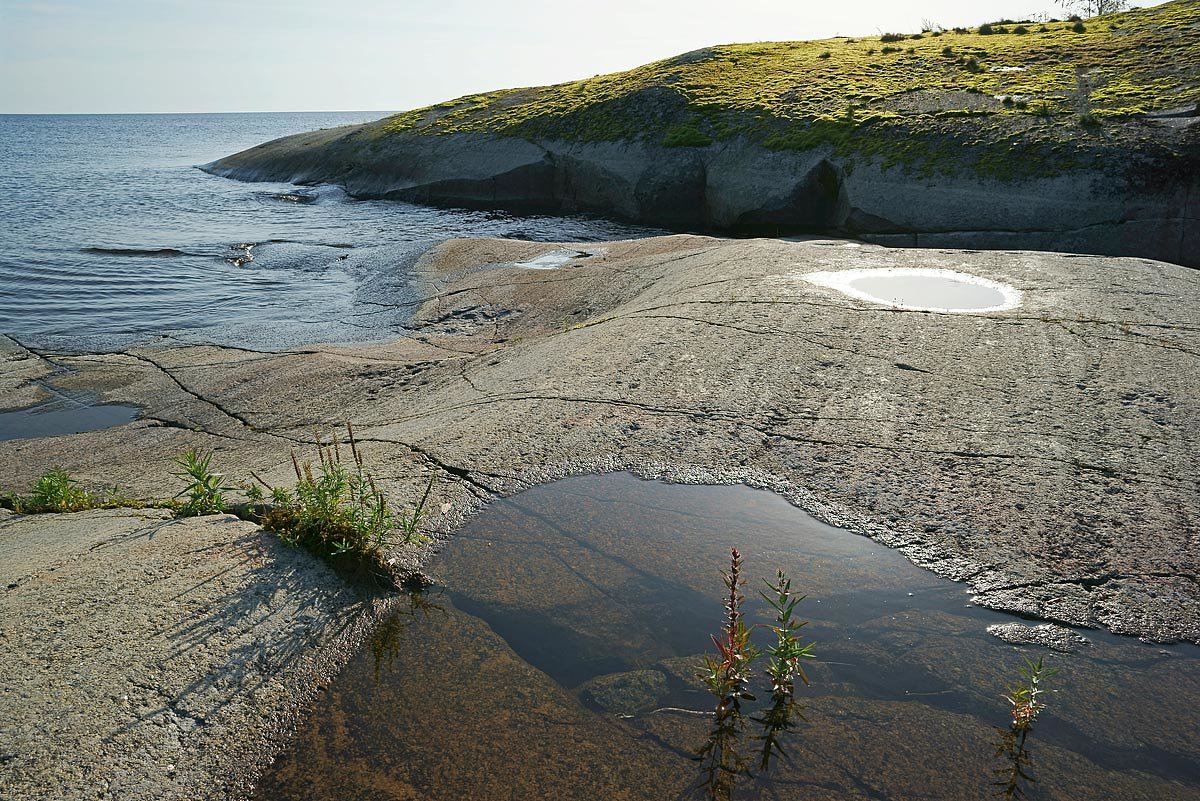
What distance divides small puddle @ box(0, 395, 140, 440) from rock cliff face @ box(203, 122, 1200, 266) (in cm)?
1066

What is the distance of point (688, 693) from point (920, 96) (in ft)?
50.5

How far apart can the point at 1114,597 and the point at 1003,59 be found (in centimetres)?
1681

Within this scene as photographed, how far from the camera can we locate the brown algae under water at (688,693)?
251 cm

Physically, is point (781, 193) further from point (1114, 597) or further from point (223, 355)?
point (1114, 597)

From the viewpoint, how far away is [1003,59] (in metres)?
17.1

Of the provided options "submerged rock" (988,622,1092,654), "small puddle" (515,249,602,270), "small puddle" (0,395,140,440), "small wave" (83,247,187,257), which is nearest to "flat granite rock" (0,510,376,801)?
"submerged rock" (988,622,1092,654)

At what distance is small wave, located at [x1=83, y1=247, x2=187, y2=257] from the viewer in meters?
16.8

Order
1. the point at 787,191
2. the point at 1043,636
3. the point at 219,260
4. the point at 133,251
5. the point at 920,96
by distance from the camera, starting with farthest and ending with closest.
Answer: the point at 133,251 → the point at 219,260 → the point at 920,96 → the point at 787,191 → the point at 1043,636

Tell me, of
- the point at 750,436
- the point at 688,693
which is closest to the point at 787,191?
the point at 750,436

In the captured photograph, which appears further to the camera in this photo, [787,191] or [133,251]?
[133,251]

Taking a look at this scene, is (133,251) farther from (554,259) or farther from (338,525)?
(338,525)

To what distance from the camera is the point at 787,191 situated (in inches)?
590

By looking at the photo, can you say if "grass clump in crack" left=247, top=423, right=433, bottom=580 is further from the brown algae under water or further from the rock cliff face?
the rock cliff face

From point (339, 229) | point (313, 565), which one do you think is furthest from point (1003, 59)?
point (313, 565)
